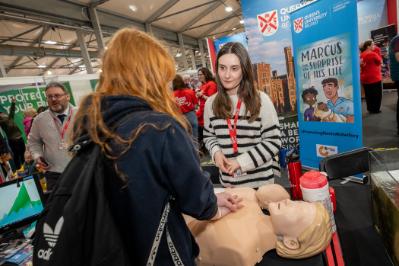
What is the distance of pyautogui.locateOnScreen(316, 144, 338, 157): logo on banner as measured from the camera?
3214 mm

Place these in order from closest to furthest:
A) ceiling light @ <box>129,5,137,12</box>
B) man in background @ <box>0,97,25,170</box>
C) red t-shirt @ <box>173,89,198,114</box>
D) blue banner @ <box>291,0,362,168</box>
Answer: blue banner @ <box>291,0,362,168</box> → man in background @ <box>0,97,25,170</box> → red t-shirt @ <box>173,89,198,114</box> → ceiling light @ <box>129,5,137,12</box>

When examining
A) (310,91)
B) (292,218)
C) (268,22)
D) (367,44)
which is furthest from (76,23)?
(292,218)

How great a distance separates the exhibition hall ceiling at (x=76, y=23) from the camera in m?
5.39

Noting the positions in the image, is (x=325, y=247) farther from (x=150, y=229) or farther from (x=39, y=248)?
(x=39, y=248)

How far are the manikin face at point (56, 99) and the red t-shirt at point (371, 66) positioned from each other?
5.97 meters

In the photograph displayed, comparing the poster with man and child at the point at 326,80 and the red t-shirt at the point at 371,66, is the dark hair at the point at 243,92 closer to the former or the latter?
the poster with man and child at the point at 326,80

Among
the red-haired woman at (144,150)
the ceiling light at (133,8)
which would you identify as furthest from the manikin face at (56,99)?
the ceiling light at (133,8)

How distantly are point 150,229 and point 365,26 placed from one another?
32.0 feet

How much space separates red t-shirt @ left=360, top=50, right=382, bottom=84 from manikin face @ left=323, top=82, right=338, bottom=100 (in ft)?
11.6

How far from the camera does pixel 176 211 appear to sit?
0.82m

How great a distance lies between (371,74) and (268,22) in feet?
11.5

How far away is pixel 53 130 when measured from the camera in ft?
8.19

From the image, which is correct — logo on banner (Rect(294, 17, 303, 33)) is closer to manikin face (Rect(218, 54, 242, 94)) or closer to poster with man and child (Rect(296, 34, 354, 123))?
poster with man and child (Rect(296, 34, 354, 123))

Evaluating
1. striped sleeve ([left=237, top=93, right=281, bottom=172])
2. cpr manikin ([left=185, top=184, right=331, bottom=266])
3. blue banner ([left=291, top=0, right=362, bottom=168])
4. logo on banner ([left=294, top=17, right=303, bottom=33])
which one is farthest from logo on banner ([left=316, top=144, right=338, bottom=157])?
cpr manikin ([left=185, top=184, right=331, bottom=266])
